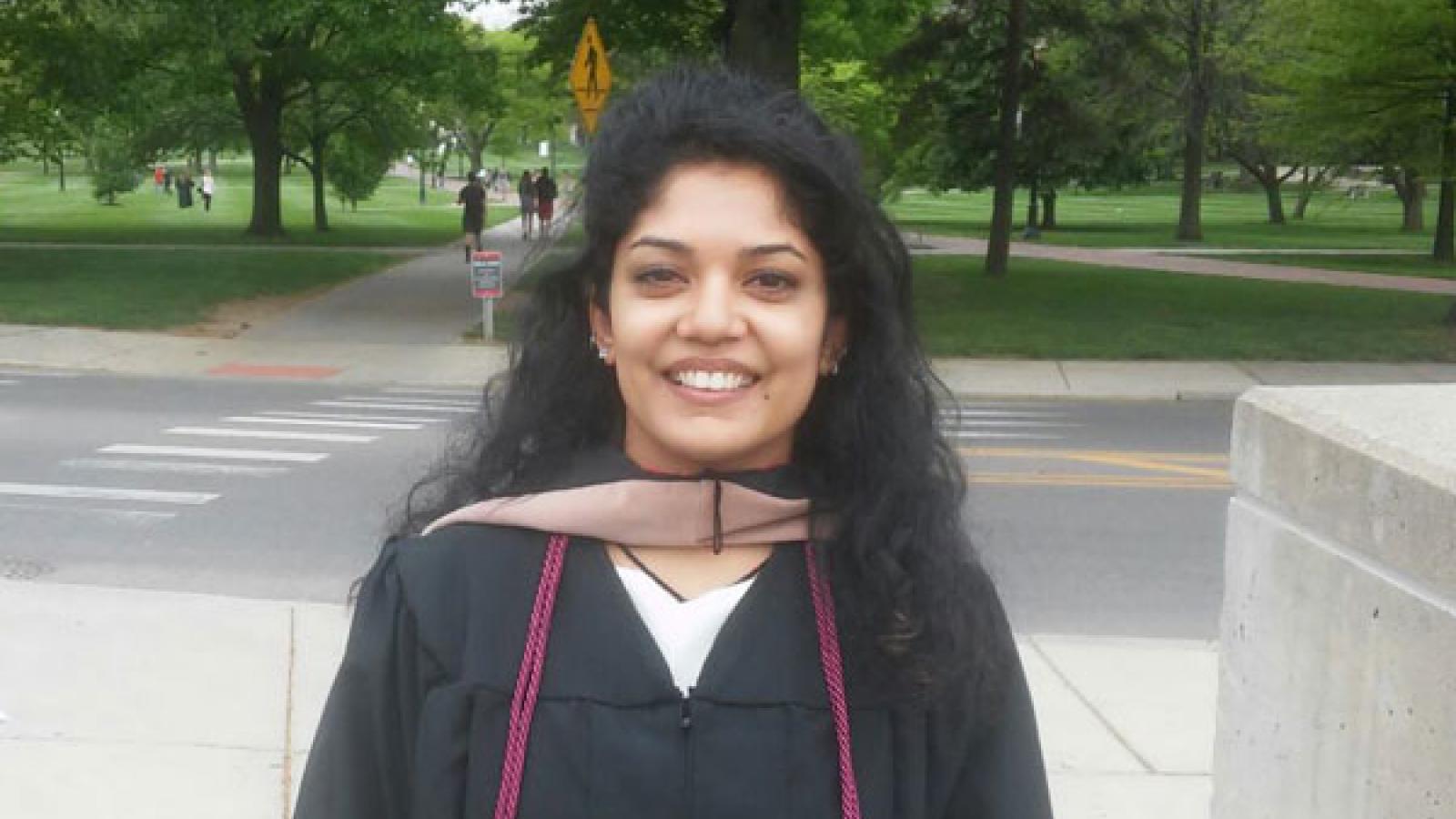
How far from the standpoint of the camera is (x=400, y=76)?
34.8 metres

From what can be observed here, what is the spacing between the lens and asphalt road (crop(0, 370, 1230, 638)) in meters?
7.89

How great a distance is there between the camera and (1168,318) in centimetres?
2102

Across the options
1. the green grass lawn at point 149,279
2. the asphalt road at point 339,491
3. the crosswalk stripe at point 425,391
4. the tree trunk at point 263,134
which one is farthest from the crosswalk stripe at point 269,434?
the tree trunk at point 263,134

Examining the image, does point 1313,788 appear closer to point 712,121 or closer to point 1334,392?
point 1334,392

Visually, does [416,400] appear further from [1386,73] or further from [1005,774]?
[1005,774]

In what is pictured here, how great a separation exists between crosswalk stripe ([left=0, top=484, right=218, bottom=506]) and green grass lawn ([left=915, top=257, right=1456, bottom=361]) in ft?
20.8

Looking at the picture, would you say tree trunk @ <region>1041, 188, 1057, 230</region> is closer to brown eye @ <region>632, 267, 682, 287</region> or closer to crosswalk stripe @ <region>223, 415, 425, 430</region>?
crosswalk stripe @ <region>223, 415, 425, 430</region>

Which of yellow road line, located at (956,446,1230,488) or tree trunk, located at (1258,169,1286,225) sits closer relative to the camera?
yellow road line, located at (956,446,1230,488)

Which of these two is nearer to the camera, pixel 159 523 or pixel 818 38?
pixel 159 523

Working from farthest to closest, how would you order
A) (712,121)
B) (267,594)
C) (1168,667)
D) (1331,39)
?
(1331,39) → (267,594) → (1168,667) → (712,121)

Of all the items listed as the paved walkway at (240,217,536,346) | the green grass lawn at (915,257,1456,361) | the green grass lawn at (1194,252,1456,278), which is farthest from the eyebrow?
the green grass lawn at (1194,252,1456,278)

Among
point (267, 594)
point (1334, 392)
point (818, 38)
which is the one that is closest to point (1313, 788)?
point (1334, 392)

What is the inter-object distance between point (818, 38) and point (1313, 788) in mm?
29255

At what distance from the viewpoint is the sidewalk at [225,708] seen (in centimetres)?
500
